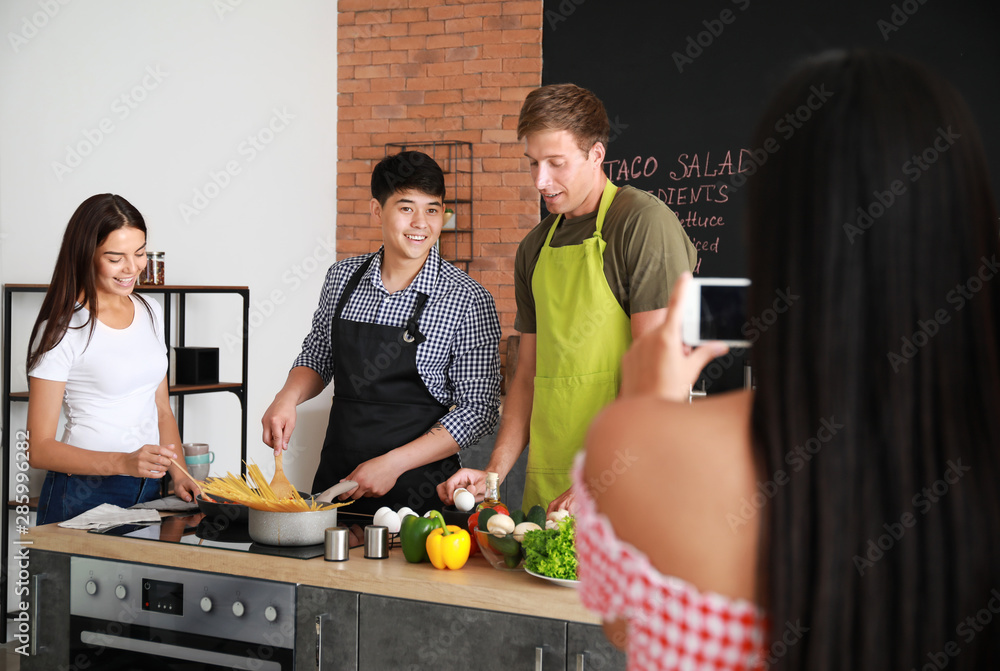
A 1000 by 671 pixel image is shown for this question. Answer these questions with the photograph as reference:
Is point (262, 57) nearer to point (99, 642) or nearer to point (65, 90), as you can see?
point (65, 90)

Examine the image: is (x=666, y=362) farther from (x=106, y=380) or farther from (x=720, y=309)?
(x=106, y=380)

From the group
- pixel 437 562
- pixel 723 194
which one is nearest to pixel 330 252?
pixel 723 194

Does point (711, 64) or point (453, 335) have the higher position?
point (711, 64)

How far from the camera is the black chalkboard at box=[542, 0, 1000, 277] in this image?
4359mm

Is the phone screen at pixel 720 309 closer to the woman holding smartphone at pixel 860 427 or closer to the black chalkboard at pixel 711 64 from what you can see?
the woman holding smartphone at pixel 860 427

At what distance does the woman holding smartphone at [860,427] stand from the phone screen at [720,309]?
469 mm

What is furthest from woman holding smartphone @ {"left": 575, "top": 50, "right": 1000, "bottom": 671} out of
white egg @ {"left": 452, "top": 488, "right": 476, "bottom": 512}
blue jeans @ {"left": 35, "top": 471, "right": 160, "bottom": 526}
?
blue jeans @ {"left": 35, "top": 471, "right": 160, "bottom": 526}

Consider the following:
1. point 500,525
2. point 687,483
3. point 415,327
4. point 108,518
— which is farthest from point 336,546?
point 687,483

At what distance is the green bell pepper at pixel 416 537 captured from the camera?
6.31 ft

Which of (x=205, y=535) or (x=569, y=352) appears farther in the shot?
(x=569, y=352)

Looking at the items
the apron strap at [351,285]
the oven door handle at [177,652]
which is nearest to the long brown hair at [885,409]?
the oven door handle at [177,652]

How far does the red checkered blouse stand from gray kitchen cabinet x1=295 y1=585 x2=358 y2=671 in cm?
120

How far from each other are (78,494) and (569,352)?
147 centimetres

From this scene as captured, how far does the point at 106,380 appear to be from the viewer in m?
2.65
